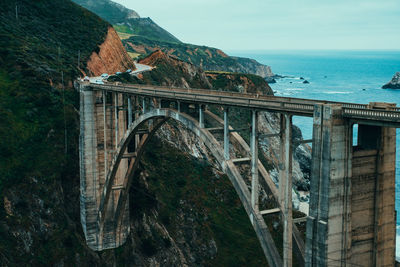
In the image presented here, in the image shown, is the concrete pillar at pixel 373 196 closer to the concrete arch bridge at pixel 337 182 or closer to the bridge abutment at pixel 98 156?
the concrete arch bridge at pixel 337 182

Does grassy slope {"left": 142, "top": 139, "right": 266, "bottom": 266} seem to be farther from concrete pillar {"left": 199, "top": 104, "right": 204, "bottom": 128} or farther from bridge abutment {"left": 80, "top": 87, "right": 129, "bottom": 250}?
concrete pillar {"left": 199, "top": 104, "right": 204, "bottom": 128}

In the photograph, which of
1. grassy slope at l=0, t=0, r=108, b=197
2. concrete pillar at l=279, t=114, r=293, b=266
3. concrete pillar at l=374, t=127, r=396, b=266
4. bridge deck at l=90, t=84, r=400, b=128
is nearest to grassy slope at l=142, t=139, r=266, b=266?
grassy slope at l=0, t=0, r=108, b=197

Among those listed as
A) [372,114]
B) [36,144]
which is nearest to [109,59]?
[36,144]

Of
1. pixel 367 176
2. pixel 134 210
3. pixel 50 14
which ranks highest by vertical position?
pixel 50 14

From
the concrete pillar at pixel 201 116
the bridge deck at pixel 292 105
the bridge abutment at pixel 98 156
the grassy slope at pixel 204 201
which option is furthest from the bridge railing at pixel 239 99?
the grassy slope at pixel 204 201

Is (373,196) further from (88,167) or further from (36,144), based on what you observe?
(36,144)

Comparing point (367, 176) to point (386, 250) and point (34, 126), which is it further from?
point (34, 126)

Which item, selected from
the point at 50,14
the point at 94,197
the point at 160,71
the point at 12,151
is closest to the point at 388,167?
the point at 94,197
